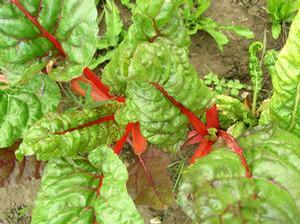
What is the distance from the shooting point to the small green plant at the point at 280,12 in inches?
96.3

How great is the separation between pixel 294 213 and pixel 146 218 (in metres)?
1.13

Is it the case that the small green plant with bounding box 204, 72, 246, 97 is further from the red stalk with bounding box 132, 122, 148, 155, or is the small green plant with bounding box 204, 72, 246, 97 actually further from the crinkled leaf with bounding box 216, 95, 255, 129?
the red stalk with bounding box 132, 122, 148, 155

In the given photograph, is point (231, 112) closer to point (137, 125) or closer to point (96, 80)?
point (137, 125)

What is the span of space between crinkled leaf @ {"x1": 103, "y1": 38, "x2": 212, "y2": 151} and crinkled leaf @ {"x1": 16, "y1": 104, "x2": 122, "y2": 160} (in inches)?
4.5

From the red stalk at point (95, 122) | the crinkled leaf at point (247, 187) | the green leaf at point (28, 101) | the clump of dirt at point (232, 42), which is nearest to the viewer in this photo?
the crinkled leaf at point (247, 187)

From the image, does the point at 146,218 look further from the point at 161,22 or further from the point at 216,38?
the point at 161,22

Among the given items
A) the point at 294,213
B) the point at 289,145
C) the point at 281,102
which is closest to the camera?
the point at 294,213

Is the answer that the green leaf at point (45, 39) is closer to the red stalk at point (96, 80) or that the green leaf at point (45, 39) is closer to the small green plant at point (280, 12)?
the red stalk at point (96, 80)

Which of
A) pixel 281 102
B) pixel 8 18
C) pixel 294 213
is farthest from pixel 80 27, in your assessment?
pixel 294 213

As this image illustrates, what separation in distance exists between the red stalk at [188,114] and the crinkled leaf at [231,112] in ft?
0.68

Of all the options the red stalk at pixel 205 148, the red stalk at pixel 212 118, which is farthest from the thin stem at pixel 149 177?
the red stalk at pixel 212 118

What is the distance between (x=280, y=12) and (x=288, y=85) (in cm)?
89

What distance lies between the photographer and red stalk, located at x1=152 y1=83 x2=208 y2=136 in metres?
1.68

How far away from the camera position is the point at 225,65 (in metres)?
2.62
